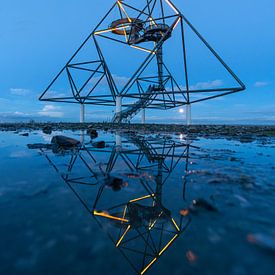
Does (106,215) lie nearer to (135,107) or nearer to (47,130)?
(47,130)

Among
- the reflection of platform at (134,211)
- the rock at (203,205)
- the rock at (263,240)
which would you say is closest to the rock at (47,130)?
the reflection of platform at (134,211)

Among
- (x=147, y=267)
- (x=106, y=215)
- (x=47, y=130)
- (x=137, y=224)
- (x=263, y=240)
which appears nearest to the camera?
(x=147, y=267)

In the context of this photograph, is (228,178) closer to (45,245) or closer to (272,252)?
(272,252)

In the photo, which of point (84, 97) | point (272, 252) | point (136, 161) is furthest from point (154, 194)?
point (84, 97)

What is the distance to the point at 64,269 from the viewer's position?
3.21 ft

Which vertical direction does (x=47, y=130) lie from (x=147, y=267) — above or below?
below

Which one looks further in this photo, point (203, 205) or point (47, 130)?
point (47, 130)

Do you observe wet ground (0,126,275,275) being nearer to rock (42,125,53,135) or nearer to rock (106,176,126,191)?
rock (106,176,126,191)

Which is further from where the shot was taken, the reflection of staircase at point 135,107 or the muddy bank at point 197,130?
the reflection of staircase at point 135,107

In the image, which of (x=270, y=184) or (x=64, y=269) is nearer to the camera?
(x=64, y=269)

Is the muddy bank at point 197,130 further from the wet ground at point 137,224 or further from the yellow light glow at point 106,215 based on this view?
the yellow light glow at point 106,215

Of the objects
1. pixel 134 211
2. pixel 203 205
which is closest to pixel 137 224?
pixel 134 211

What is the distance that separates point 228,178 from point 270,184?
1.51 feet

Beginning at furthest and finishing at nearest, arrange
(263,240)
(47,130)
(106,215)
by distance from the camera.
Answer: (47,130) < (106,215) < (263,240)
